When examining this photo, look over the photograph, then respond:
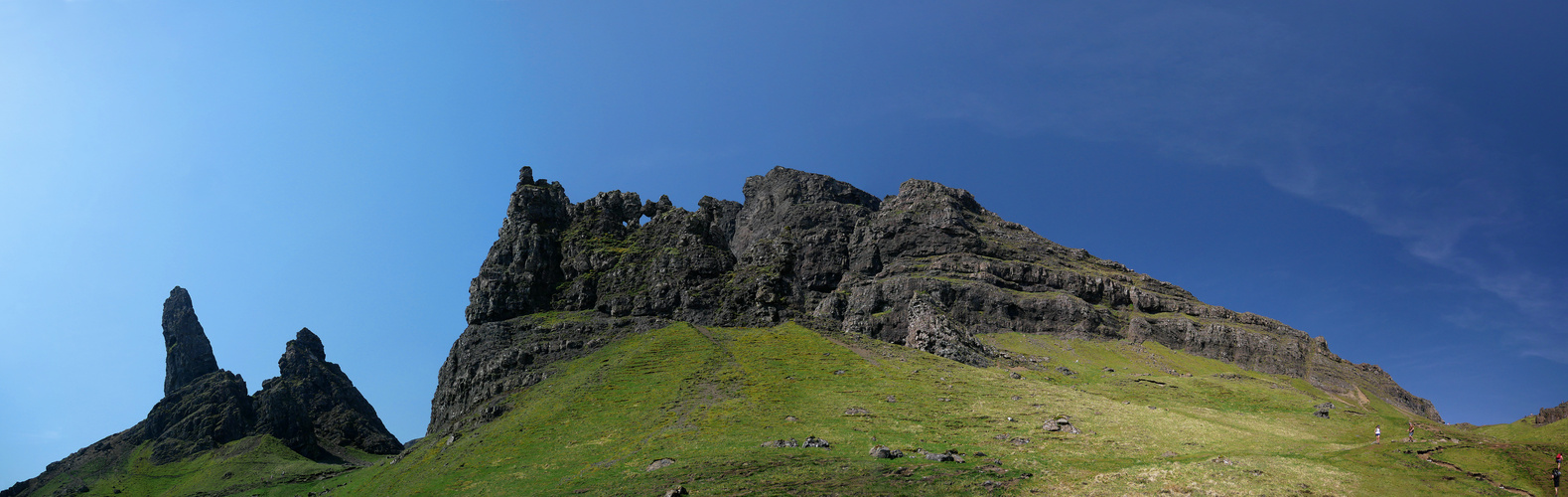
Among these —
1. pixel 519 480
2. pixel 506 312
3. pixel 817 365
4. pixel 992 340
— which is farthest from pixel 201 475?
pixel 992 340

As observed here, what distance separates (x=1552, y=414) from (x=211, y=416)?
224626mm

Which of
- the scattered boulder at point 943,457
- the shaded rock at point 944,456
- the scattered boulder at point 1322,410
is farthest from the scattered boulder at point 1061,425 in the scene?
the scattered boulder at point 1322,410

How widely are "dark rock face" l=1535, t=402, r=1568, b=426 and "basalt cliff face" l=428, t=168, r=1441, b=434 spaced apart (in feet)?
217

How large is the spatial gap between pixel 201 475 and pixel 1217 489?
592 feet

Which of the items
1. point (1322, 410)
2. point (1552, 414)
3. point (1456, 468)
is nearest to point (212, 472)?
point (1456, 468)

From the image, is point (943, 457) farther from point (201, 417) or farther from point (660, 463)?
point (201, 417)

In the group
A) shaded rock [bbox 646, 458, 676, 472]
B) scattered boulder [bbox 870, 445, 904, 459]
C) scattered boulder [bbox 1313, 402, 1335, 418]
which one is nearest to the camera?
scattered boulder [bbox 870, 445, 904, 459]

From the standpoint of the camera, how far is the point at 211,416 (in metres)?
171

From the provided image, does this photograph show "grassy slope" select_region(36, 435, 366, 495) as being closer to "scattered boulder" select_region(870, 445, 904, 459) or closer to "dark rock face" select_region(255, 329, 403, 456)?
"dark rock face" select_region(255, 329, 403, 456)

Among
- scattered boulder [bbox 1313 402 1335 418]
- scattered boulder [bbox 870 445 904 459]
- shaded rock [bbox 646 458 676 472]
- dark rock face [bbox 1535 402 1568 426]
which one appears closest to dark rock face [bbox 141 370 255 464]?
shaded rock [bbox 646 458 676 472]

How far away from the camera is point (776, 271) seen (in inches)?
5773

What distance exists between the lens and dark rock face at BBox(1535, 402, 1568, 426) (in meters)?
63.6

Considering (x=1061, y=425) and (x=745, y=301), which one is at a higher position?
(x=745, y=301)

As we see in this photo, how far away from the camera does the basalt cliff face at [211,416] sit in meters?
165
